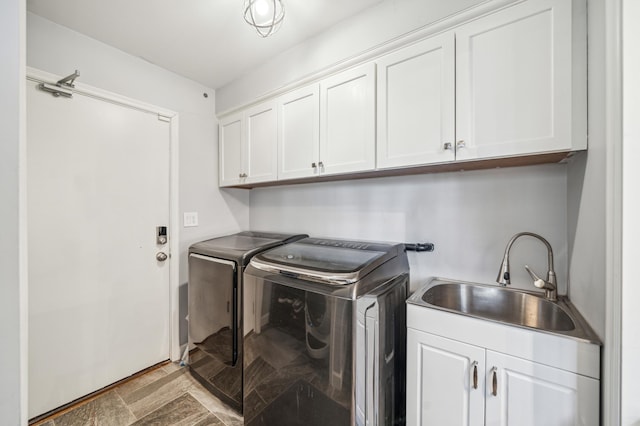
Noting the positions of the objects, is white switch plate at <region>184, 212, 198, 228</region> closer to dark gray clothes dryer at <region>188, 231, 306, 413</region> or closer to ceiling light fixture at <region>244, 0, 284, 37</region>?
dark gray clothes dryer at <region>188, 231, 306, 413</region>

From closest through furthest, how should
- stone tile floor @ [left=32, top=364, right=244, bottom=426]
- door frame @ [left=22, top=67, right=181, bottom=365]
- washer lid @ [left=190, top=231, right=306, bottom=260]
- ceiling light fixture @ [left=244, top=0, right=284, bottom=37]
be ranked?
1. ceiling light fixture @ [left=244, top=0, right=284, bottom=37]
2. stone tile floor @ [left=32, top=364, right=244, bottom=426]
3. washer lid @ [left=190, top=231, right=306, bottom=260]
4. door frame @ [left=22, top=67, right=181, bottom=365]

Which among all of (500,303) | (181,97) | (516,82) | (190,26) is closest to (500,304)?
(500,303)

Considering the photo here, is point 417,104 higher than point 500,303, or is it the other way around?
point 417,104

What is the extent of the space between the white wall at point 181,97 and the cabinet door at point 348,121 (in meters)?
1.31

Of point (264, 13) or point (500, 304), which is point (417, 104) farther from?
point (500, 304)

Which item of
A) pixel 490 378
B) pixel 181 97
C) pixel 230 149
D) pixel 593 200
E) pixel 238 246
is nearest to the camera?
pixel 593 200

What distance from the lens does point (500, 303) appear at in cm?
141

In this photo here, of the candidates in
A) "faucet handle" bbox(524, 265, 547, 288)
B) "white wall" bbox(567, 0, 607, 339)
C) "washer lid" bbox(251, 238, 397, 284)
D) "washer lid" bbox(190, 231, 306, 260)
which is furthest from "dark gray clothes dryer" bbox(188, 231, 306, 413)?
"white wall" bbox(567, 0, 607, 339)

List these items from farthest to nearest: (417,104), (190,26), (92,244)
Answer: (92,244) → (190,26) → (417,104)

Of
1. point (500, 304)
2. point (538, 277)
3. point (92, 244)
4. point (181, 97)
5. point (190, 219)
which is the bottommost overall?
point (500, 304)

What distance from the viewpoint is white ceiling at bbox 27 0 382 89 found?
1.50 meters
